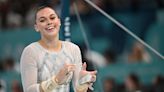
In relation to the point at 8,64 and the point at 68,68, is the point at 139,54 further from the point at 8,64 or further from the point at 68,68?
the point at 68,68

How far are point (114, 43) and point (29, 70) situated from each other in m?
3.91

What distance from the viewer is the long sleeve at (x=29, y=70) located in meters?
3.08

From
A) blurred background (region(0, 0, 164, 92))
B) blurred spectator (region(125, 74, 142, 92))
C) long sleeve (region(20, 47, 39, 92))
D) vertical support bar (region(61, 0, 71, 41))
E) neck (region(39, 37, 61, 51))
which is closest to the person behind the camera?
long sleeve (region(20, 47, 39, 92))

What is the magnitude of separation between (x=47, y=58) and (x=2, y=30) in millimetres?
4882

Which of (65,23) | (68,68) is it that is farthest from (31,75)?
(65,23)

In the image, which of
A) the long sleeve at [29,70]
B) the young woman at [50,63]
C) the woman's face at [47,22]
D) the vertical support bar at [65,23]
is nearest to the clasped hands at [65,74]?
the young woman at [50,63]

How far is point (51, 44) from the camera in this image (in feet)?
10.5

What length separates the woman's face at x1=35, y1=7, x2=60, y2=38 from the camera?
10.2ft

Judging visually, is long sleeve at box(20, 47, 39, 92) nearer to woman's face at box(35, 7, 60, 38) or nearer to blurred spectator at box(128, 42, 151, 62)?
woman's face at box(35, 7, 60, 38)

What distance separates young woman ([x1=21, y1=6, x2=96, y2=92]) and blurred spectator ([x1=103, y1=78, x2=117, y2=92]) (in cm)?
270

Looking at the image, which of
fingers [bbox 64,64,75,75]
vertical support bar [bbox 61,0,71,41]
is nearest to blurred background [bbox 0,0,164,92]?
vertical support bar [bbox 61,0,71,41]

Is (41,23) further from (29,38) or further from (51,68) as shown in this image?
(29,38)

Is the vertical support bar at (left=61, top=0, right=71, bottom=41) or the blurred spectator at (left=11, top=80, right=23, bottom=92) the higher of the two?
the vertical support bar at (left=61, top=0, right=71, bottom=41)

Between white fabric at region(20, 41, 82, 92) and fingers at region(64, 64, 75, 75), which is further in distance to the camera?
white fabric at region(20, 41, 82, 92)
